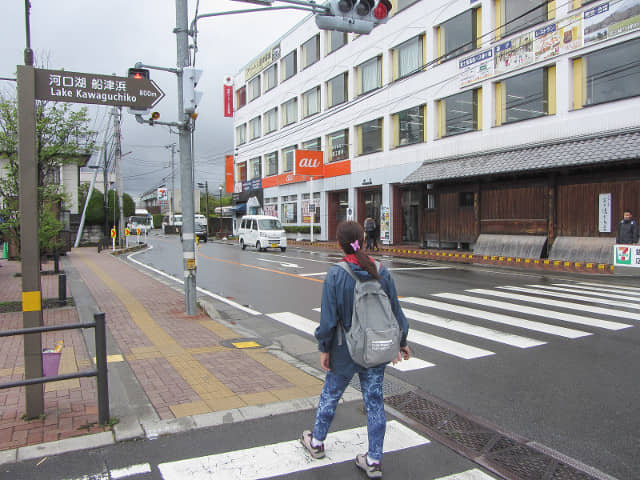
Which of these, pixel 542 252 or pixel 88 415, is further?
pixel 542 252

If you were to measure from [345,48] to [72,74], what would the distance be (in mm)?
29126

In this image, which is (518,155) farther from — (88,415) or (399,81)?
(88,415)

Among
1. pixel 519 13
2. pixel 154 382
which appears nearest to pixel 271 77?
pixel 519 13

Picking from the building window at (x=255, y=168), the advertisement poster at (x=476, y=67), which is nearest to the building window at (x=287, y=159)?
the building window at (x=255, y=168)

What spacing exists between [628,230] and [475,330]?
9.39 m

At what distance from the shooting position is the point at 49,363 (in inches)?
171

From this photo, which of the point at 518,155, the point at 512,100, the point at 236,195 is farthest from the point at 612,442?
the point at 236,195

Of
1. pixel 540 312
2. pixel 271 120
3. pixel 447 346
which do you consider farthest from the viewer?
pixel 271 120

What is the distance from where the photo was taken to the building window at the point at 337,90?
31916 millimetres

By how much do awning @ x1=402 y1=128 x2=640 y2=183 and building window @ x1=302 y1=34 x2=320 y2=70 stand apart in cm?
1652

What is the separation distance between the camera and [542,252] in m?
17.7

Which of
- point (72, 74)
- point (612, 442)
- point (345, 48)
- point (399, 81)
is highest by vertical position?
point (345, 48)

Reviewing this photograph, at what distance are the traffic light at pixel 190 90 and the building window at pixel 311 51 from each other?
2834 cm

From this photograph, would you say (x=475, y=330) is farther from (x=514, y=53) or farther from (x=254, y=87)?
(x=254, y=87)
